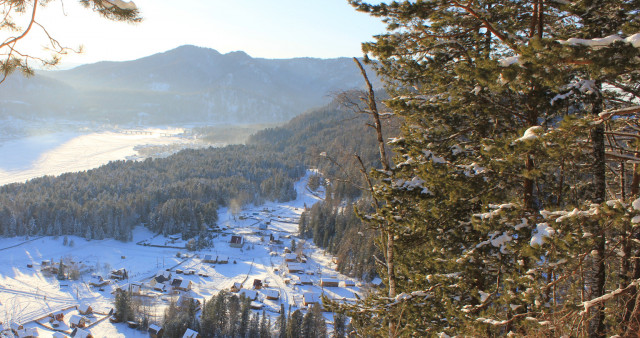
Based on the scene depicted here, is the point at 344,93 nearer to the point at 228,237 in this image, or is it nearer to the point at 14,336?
the point at 14,336

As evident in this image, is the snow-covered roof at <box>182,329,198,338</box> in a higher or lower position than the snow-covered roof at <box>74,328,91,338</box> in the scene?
lower

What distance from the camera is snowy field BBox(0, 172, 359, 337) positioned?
84.0ft

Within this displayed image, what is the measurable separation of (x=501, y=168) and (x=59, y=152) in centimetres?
12250

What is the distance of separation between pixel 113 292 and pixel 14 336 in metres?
8.35

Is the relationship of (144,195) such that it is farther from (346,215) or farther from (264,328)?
(264,328)

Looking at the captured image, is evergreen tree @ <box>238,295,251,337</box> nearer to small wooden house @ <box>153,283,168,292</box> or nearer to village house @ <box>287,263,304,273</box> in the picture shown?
small wooden house @ <box>153,283,168,292</box>

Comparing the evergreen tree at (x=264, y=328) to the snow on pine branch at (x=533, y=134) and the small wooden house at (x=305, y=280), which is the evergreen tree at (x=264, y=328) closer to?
the small wooden house at (x=305, y=280)

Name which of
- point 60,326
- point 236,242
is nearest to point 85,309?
point 60,326

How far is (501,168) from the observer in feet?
12.4

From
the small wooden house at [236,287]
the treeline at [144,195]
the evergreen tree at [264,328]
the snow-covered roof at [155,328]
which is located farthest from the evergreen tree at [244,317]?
the treeline at [144,195]

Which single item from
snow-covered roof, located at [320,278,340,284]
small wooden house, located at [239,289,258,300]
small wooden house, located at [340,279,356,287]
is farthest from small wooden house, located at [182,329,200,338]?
small wooden house, located at [340,279,356,287]

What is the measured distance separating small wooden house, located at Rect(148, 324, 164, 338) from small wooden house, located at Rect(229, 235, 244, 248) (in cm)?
1771

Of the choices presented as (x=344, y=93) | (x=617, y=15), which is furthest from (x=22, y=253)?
(x=617, y=15)

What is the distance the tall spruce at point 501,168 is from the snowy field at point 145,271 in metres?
20.4
